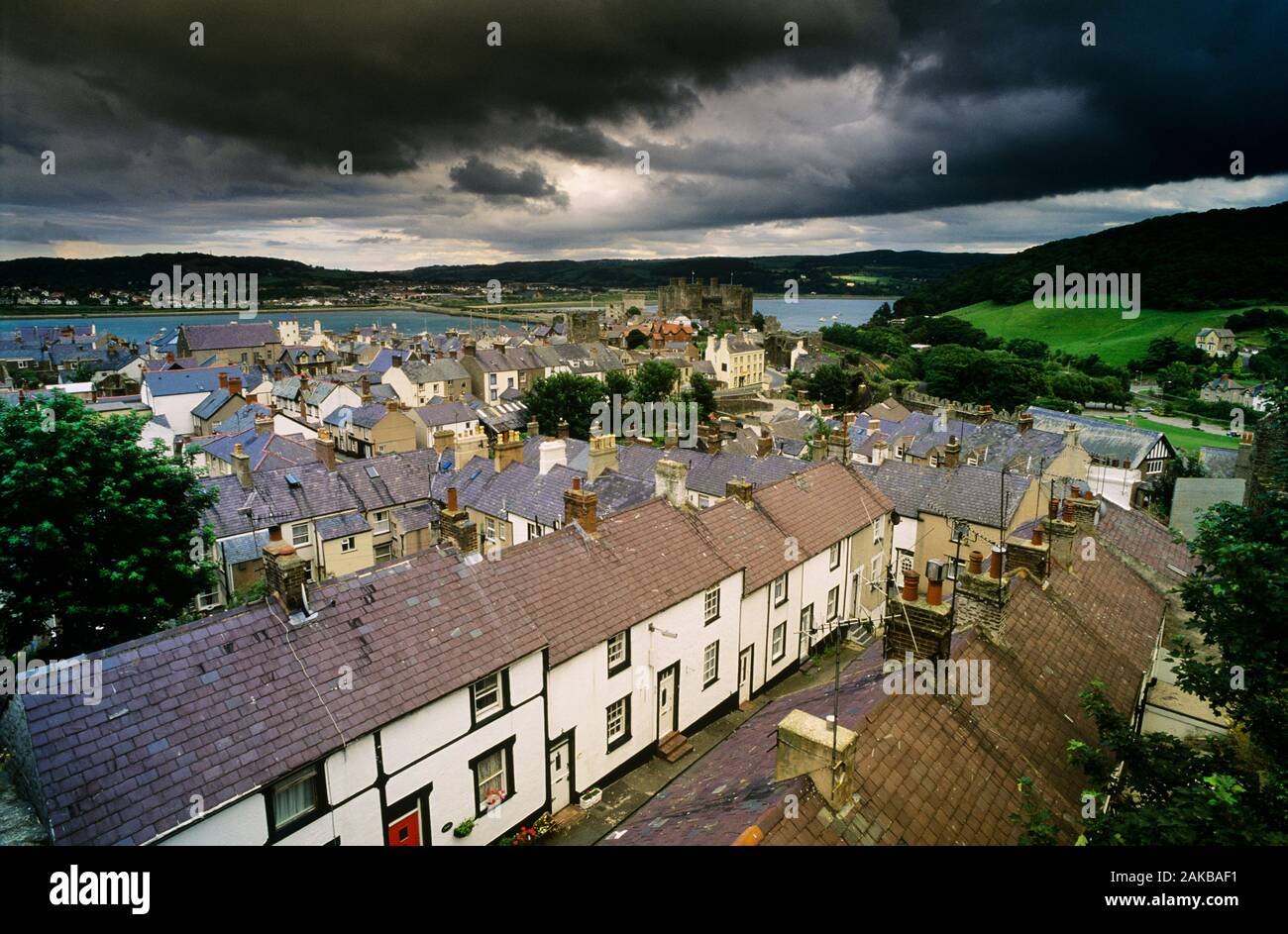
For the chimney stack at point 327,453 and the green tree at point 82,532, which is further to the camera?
the chimney stack at point 327,453

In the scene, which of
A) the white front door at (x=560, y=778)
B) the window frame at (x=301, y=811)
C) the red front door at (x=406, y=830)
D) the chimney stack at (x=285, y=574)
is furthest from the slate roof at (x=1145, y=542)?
the chimney stack at (x=285, y=574)

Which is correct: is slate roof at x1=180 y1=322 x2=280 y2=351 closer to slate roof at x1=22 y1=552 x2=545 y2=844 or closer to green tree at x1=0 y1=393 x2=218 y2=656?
green tree at x1=0 y1=393 x2=218 y2=656

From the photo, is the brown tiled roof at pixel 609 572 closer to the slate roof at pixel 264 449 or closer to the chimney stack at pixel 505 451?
the chimney stack at pixel 505 451

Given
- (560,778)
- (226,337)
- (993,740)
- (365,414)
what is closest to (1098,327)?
(365,414)

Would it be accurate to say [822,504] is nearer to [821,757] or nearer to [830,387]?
[821,757]

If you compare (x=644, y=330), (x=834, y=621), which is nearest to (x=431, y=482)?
(x=834, y=621)

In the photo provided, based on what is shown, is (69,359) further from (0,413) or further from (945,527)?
(945,527)

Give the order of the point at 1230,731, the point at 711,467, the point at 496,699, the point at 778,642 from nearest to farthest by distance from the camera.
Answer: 1. the point at 1230,731
2. the point at 496,699
3. the point at 778,642
4. the point at 711,467
